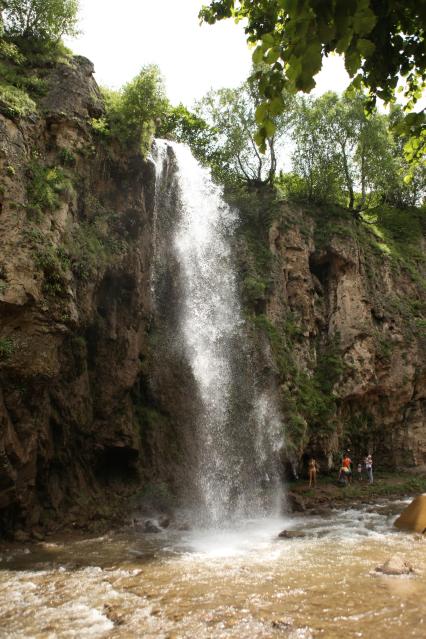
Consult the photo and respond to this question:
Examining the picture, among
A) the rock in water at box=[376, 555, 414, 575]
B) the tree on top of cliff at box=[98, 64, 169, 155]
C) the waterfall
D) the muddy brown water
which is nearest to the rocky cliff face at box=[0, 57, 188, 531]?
the tree on top of cliff at box=[98, 64, 169, 155]

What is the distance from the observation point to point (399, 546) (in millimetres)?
11211

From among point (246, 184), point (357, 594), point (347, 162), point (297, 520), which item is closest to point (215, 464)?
point (297, 520)

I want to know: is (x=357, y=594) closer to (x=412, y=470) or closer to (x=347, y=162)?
(x=412, y=470)

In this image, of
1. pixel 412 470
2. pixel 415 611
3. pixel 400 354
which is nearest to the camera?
pixel 415 611

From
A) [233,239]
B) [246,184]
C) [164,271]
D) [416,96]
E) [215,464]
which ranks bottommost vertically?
[215,464]

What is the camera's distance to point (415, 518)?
520 inches

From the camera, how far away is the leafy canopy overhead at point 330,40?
2.89 metres

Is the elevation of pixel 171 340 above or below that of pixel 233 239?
below

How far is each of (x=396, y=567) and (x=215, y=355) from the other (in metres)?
11.2

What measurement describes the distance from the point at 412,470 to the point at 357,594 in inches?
715

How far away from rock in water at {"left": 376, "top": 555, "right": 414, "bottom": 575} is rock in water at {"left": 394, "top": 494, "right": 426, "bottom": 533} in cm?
434

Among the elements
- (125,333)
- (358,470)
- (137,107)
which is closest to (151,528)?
(125,333)

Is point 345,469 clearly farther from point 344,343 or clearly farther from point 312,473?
point 344,343

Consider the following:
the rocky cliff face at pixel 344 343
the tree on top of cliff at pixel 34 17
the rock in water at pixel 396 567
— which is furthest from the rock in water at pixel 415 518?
the tree on top of cliff at pixel 34 17
